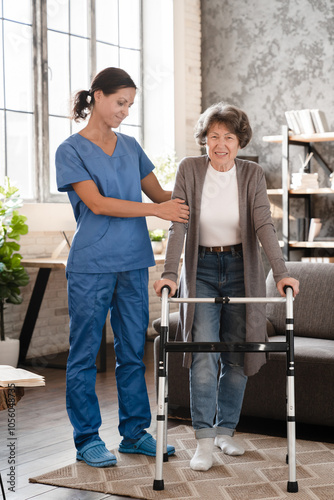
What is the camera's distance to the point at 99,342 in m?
2.91

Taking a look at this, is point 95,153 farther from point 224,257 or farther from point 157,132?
point 157,132

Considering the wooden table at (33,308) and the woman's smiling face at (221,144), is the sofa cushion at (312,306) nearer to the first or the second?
the woman's smiling face at (221,144)

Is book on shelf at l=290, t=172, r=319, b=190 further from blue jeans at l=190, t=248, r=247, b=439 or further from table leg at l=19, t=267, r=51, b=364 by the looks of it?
blue jeans at l=190, t=248, r=247, b=439

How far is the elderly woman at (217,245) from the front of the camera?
272 centimetres

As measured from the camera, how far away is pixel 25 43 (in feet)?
17.7

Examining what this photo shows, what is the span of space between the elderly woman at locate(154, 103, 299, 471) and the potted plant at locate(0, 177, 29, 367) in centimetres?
201

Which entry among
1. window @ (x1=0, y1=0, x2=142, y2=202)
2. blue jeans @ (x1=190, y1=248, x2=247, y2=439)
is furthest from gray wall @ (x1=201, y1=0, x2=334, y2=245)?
blue jeans @ (x1=190, y1=248, x2=247, y2=439)

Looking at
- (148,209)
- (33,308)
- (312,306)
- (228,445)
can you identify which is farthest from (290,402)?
(33,308)

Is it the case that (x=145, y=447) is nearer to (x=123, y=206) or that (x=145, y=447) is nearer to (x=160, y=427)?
(x=160, y=427)

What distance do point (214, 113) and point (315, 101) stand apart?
3717 mm

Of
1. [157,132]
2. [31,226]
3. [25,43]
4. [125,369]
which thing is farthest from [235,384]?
[157,132]

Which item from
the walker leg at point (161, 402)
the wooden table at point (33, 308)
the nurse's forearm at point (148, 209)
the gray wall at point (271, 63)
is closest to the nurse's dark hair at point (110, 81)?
the nurse's forearm at point (148, 209)

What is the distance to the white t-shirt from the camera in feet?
9.02

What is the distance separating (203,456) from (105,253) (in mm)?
890
